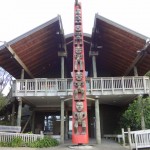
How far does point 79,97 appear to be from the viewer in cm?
1456

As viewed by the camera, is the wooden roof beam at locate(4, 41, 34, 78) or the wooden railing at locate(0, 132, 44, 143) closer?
the wooden railing at locate(0, 132, 44, 143)

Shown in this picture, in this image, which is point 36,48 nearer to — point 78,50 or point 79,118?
point 78,50

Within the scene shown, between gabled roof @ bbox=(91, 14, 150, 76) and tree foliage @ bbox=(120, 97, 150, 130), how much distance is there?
3.61m

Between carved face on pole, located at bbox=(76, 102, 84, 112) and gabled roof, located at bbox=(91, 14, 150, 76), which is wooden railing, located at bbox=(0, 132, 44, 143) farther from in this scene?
gabled roof, located at bbox=(91, 14, 150, 76)

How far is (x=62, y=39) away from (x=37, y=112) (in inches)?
327

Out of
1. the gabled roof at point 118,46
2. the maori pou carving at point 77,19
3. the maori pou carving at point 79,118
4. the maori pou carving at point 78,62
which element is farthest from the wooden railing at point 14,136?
the gabled roof at point 118,46

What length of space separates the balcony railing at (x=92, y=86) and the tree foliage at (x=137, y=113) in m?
1.55

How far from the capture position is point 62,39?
19.1 meters

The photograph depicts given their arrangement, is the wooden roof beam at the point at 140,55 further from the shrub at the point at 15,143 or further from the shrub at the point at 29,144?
the shrub at the point at 15,143

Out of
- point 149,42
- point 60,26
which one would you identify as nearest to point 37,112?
point 60,26

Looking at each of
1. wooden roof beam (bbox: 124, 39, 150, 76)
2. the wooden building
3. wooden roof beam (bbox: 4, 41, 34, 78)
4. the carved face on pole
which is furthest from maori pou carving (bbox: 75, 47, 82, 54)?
wooden roof beam (bbox: 4, 41, 34, 78)

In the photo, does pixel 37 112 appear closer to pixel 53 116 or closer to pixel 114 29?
pixel 53 116

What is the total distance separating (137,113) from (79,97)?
4180 mm

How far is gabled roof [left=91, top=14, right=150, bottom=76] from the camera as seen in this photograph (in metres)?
16.9
